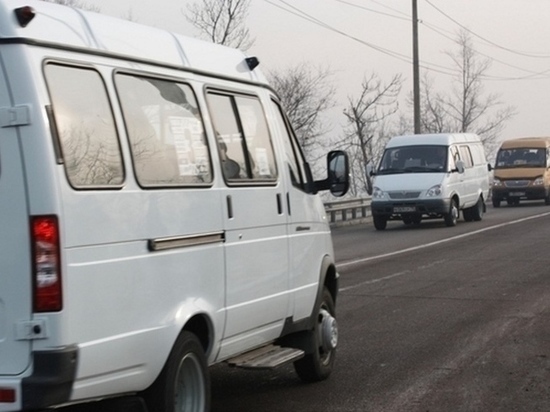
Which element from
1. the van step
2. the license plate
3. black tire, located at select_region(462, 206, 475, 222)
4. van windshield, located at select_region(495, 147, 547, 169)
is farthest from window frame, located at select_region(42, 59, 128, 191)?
van windshield, located at select_region(495, 147, 547, 169)

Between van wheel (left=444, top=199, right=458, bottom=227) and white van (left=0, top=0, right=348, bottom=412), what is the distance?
21.4 m

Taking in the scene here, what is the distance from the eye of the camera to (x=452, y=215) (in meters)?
29.0

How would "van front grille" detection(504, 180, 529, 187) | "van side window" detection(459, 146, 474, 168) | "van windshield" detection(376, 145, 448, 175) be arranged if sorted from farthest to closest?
"van front grille" detection(504, 180, 529, 187), "van side window" detection(459, 146, 474, 168), "van windshield" detection(376, 145, 448, 175)

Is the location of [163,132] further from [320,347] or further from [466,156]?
[466,156]

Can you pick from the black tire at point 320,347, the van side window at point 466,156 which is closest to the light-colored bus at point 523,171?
the van side window at point 466,156

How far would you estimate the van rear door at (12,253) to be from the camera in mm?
5023

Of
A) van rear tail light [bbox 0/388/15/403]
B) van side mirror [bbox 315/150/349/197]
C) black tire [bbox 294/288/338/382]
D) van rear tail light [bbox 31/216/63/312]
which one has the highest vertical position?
van side mirror [bbox 315/150/349/197]

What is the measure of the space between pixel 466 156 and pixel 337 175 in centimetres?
2265

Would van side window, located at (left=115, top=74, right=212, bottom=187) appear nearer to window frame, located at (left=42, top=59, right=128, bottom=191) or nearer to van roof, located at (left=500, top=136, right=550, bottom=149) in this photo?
window frame, located at (left=42, top=59, right=128, bottom=191)

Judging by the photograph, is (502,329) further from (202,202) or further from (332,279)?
(202,202)

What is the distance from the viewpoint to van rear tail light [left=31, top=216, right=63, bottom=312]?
16.4ft

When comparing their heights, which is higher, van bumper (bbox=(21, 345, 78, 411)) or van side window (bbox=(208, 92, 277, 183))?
van side window (bbox=(208, 92, 277, 183))

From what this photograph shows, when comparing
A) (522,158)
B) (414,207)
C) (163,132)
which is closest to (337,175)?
(163,132)

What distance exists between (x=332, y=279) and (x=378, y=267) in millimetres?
9209
